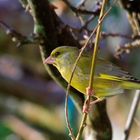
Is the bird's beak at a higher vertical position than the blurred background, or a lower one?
higher

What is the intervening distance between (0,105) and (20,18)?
70 centimetres

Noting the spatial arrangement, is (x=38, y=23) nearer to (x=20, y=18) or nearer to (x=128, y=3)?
(x=128, y=3)

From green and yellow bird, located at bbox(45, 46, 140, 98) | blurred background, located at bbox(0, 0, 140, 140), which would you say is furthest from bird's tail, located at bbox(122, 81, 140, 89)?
blurred background, located at bbox(0, 0, 140, 140)

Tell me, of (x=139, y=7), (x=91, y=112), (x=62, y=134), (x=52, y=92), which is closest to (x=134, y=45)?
(x=139, y=7)

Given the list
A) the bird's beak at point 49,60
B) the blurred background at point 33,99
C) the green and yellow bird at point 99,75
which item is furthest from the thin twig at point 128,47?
the blurred background at point 33,99

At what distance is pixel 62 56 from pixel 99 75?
10 cm

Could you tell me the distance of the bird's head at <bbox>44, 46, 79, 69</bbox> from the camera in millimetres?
1354

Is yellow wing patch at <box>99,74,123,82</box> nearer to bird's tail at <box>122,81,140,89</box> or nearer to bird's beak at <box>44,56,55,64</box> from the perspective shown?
bird's tail at <box>122,81,140,89</box>

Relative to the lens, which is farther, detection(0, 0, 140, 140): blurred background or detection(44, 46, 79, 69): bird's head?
detection(0, 0, 140, 140): blurred background

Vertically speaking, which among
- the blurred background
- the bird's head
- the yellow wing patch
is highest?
the bird's head

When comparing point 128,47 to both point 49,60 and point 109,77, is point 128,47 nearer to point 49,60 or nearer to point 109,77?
point 109,77

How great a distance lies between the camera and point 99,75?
1380 mm

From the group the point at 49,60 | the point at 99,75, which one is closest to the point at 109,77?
the point at 99,75

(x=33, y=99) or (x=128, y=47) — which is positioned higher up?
(x=128, y=47)
